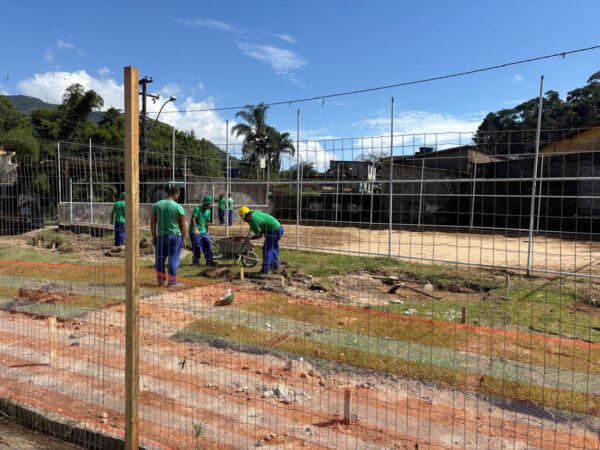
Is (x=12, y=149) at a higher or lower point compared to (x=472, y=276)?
higher

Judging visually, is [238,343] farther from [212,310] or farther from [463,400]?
[463,400]

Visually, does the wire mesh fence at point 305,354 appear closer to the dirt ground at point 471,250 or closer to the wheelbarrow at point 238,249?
the wheelbarrow at point 238,249

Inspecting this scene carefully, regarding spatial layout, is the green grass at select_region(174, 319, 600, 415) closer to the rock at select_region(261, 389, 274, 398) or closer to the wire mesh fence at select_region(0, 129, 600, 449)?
the wire mesh fence at select_region(0, 129, 600, 449)

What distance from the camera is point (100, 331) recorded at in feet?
18.0

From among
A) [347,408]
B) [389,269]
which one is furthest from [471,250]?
[347,408]

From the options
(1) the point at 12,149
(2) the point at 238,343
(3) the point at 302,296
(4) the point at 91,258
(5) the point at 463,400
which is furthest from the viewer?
(1) the point at 12,149

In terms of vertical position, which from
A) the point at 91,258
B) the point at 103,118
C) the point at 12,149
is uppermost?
the point at 103,118

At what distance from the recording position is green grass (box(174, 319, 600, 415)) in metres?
3.71

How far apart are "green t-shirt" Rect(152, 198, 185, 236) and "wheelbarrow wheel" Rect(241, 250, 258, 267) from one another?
2095mm

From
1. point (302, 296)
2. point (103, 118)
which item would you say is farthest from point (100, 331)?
point (103, 118)

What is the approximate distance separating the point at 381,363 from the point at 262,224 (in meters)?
5.32

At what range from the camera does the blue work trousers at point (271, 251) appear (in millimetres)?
9180

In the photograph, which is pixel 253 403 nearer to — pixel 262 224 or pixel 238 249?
pixel 262 224

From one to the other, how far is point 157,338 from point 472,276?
671 cm
